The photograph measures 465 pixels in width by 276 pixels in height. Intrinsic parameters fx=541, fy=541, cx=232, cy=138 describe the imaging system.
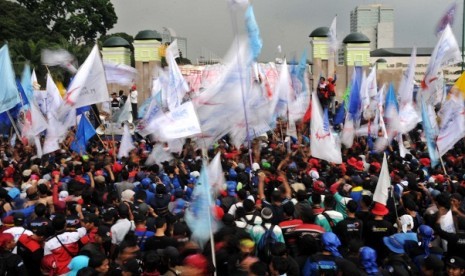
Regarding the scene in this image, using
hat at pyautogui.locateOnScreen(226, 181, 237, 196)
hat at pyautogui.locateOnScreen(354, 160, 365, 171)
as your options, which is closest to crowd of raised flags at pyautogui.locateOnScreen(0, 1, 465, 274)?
hat at pyautogui.locateOnScreen(226, 181, 237, 196)

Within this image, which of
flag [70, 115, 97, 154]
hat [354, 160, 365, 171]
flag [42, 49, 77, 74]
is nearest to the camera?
hat [354, 160, 365, 171]

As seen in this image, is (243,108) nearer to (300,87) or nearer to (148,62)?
(300,87)

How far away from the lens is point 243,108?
25.0 ft

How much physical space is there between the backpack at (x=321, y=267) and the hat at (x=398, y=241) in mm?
924

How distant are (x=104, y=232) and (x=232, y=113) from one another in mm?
2851

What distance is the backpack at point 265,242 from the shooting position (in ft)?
17.5

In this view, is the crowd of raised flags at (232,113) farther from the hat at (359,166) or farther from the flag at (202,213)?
A: the hat at (359,166)

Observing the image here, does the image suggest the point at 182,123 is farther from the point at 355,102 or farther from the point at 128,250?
the point at 355,102

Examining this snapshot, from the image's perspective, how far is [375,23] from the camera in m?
104

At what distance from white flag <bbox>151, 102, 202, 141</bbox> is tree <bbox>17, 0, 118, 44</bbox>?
36.9 metres

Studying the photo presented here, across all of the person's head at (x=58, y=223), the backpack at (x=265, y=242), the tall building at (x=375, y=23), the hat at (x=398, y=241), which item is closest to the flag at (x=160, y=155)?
the person's head at (x=58, y=223)

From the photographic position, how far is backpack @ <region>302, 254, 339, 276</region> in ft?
15.6

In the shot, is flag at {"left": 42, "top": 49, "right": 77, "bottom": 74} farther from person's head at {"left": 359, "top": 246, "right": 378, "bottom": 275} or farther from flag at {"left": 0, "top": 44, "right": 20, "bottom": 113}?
person's head at {"left": 359, "top": 246, "right": 378, "bottom": 275}

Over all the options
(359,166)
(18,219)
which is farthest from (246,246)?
(359,166)
